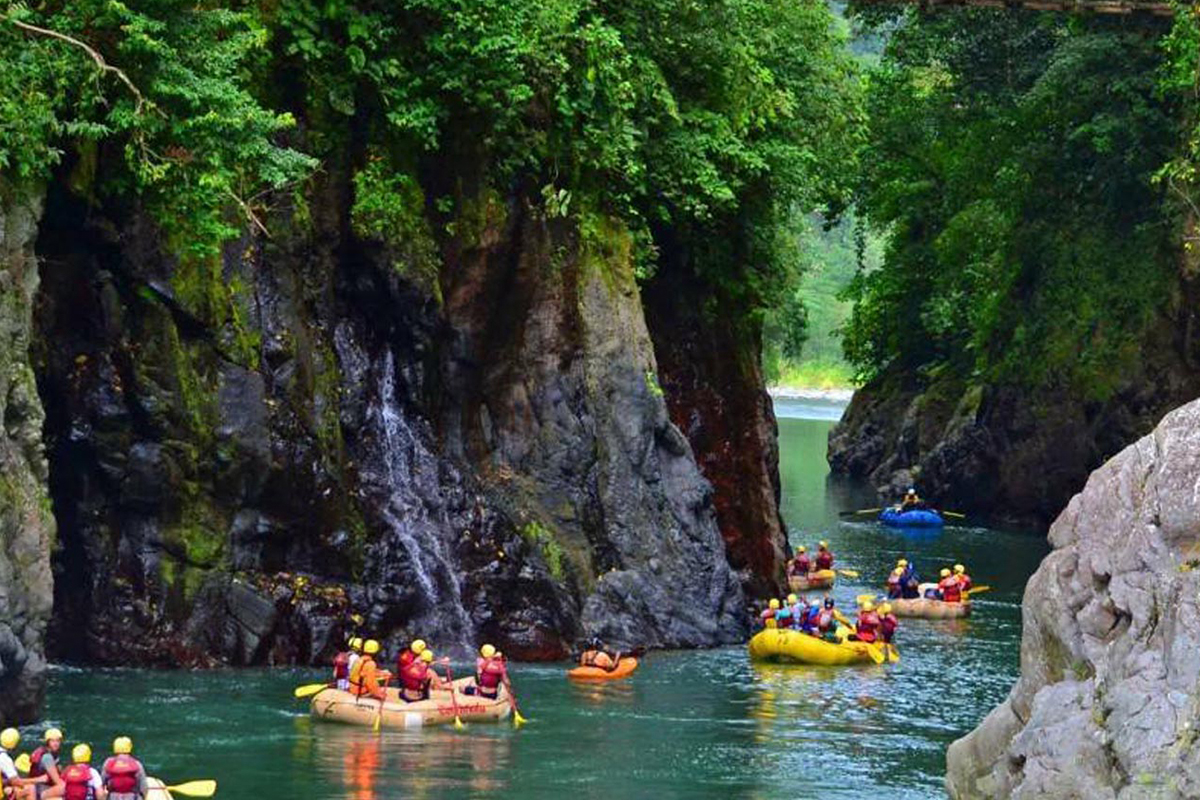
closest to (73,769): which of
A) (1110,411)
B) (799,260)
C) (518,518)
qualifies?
(518,518)

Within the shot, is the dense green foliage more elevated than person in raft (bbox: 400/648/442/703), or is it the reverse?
the dense green foliage

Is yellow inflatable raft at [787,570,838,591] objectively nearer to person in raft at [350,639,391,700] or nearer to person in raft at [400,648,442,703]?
person in raft at [400,648,442,703]

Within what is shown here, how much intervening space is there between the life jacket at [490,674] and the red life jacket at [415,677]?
0.68 metres

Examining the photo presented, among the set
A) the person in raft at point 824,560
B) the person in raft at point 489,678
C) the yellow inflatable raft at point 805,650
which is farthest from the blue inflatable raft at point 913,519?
the person in raft at point 489,678

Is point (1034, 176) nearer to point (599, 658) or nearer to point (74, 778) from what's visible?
point (599, 658)

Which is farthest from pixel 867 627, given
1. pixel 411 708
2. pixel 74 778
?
pixel 74 778

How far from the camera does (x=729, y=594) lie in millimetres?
38812

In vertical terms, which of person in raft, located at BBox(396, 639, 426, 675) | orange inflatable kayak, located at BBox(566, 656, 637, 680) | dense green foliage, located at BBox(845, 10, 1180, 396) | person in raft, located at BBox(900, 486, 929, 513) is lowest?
orange inflatable kayak, located at BBox(566, 656, 637, 680)

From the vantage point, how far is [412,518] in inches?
1404

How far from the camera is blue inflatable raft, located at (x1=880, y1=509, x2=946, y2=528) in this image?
58.8m

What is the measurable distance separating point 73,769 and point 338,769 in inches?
163

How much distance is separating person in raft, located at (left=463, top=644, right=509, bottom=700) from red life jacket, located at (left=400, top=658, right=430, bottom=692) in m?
0.55

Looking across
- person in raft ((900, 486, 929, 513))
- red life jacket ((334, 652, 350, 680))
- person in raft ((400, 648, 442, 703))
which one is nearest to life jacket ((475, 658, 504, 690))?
person in raft ((400, 648, 442, 703))

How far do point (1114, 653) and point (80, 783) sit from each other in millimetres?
10296
